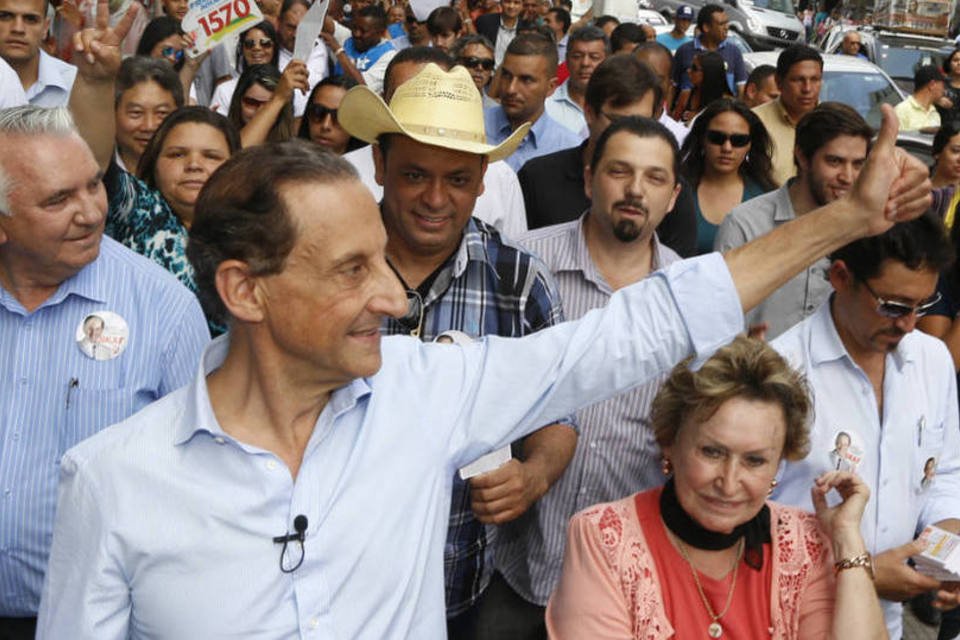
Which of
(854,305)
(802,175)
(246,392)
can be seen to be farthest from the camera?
(802,175)

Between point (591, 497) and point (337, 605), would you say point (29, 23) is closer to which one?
point (591, 497)

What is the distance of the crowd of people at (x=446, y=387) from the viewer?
1.96 metres

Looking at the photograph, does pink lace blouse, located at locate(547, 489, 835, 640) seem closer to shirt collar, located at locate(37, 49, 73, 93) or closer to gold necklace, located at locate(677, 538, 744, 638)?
gold necklace, located at locate(677, 538, 744, 638)

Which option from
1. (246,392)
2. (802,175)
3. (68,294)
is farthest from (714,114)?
(246,392)

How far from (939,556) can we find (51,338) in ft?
7.84

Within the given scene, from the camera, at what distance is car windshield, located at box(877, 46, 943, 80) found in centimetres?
1515

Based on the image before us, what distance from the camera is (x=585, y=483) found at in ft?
11.4

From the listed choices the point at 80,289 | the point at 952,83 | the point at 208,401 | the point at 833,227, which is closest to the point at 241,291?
the point at 208,401

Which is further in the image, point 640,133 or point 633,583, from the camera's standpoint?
point 640,133

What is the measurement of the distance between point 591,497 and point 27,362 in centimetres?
170

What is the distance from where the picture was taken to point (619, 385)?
2.13 m

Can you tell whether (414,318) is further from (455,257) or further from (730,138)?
Result: (730,138)

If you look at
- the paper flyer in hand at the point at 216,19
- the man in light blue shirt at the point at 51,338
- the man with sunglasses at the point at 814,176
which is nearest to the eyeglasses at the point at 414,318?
the man in light blue shirt at the point at 51,338

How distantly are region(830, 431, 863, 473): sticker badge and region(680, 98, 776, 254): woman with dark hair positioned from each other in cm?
233
